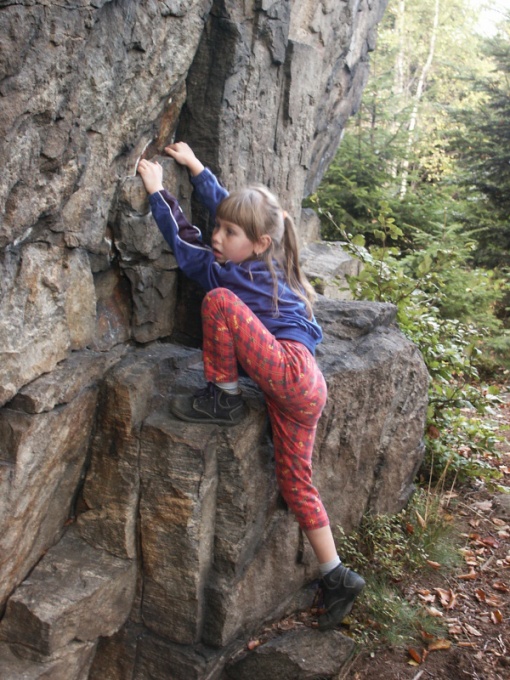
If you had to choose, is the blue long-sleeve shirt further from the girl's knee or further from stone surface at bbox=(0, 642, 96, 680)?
stone surface at bbox=(0, 642, 96, 680)

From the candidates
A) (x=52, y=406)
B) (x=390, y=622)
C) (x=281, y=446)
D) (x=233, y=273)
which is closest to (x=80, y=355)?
(x=52, y=406)

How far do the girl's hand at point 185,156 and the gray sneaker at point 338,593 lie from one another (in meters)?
2.09

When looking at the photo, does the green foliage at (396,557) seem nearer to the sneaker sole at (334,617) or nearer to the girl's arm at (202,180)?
the sneaker sole at (334,617)

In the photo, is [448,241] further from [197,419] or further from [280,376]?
[197,419]

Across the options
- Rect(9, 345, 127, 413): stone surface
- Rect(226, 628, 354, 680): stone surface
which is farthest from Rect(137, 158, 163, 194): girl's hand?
Rect(226, 628, 354, 680): stone surface

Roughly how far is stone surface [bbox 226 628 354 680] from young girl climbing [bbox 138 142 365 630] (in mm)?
108

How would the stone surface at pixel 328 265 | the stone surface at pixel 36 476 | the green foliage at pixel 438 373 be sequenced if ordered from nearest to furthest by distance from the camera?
the stone surface at pixel 36 476, the green foliage at pixel 438 373, the stone surface at pixel 328 265

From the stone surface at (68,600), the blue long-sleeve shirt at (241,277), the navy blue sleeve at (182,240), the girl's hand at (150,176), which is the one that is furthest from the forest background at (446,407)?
the girl's hand at (150,176)

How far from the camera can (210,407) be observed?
3176mm

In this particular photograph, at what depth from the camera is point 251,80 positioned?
3.84 meters

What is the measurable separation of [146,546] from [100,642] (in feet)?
1.76

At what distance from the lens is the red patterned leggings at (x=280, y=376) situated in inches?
121

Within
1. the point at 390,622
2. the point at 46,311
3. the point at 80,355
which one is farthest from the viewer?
the point at 390,622

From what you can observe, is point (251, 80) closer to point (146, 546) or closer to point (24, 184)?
point (24, 184)
